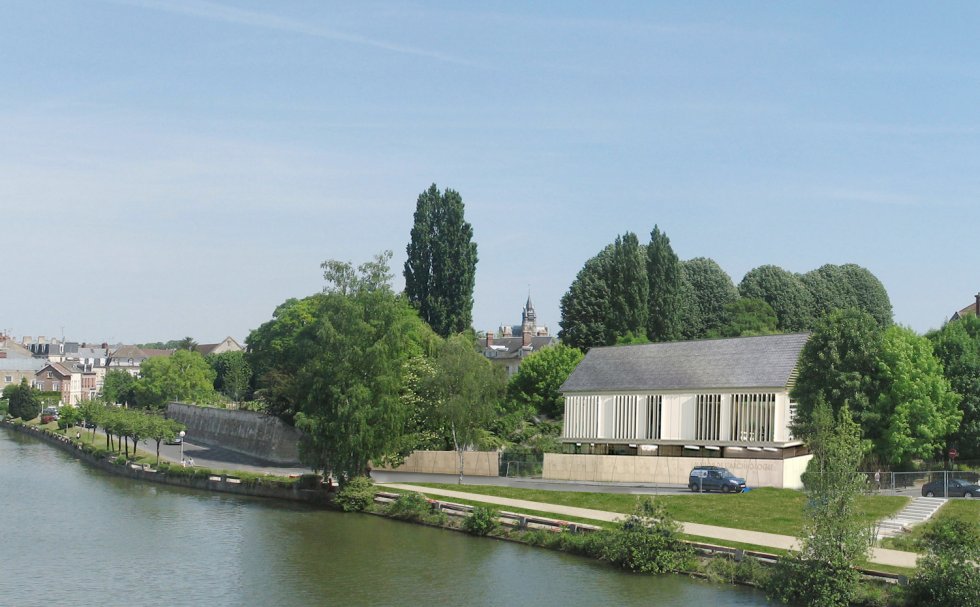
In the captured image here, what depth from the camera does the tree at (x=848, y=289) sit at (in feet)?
384

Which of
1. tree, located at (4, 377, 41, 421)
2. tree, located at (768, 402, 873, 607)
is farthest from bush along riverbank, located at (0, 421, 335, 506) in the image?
tree, located at (4, 377, 41, 421)

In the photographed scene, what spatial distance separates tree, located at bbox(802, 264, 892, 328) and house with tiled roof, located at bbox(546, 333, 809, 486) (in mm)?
55493

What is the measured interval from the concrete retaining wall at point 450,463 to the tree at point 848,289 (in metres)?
63.3

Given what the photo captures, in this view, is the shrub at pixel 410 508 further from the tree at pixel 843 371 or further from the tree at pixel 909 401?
the tree at pixel 909 401

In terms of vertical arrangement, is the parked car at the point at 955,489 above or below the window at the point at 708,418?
below

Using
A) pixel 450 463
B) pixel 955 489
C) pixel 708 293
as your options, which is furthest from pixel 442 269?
pixel 955 489

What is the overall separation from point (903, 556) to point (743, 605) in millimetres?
7944

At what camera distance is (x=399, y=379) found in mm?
60625

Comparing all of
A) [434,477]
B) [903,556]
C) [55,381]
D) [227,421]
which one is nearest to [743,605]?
[903,556]

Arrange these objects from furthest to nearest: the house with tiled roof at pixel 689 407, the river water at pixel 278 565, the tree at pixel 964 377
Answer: the house with tiled roof at pixel 689 407
the tree at pixel 964 377
the river water at pixel 278 565

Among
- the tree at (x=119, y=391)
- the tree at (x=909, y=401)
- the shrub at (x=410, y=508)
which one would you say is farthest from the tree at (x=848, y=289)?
the tree at (x=119, y=391)

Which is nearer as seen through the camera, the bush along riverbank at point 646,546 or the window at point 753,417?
the bush along riverbank at point 646,546

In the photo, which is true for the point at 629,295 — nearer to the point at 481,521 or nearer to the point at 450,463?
the point at 450,463

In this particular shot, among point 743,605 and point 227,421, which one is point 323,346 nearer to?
point 743,605
